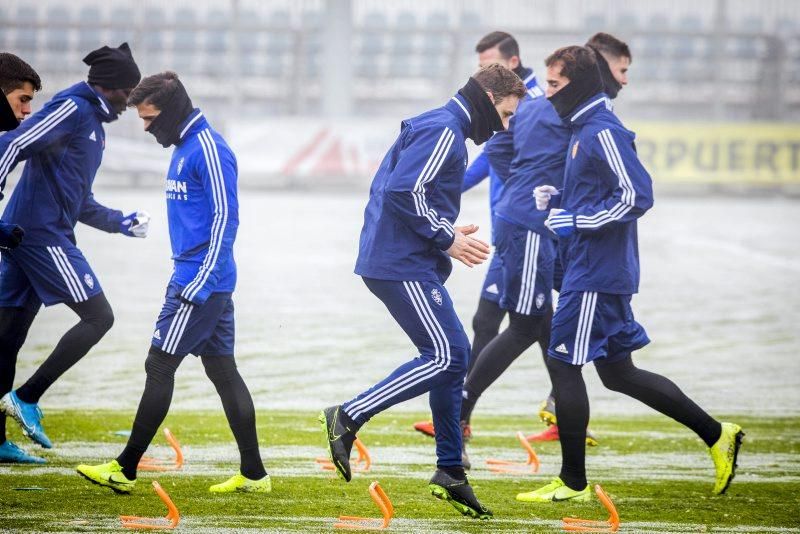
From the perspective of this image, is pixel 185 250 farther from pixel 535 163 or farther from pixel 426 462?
pixel 535 163

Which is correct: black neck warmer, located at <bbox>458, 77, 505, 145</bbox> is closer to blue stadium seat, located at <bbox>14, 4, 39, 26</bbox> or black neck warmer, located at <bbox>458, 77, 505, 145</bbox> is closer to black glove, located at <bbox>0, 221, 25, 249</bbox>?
black glove, located at <bbox>0, 221, 25, 249</bbox>

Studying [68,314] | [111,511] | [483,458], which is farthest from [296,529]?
[68,314]

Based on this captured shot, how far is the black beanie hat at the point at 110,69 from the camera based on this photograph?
258 inches

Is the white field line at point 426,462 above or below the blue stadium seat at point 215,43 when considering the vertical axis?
above

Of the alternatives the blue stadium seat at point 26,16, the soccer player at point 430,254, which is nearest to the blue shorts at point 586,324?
the soccer player at point 430,254

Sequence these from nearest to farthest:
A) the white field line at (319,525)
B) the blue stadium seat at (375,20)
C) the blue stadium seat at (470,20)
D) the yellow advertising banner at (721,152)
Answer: the white field line at (319,525)
the yellow advertising banner at (721,152)
the blue stadium seat at (470,20)
the blue stadium seat at (375,20)

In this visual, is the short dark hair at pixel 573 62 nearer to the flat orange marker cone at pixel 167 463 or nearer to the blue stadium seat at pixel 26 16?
the flat orange marker cone at pixel 167 463

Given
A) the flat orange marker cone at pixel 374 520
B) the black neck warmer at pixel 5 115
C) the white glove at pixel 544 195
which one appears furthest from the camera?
the white glove at pixel 544 195

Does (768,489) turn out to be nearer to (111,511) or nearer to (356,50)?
(111,511)

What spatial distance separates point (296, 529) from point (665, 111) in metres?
38.4

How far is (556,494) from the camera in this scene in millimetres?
5914

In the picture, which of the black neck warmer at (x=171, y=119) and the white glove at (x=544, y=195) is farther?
the white glove at (x=544, y=195)

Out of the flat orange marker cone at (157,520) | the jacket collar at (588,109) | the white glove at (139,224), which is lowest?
the flat orange marker cone at (157,520)

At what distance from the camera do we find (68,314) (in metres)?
13.0
